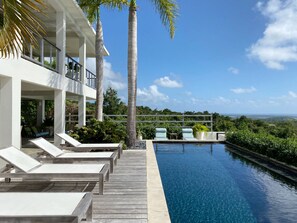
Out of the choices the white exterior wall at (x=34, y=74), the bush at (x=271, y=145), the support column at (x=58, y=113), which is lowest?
the bush at (x=271, y=145)

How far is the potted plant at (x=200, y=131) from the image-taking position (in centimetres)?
2058

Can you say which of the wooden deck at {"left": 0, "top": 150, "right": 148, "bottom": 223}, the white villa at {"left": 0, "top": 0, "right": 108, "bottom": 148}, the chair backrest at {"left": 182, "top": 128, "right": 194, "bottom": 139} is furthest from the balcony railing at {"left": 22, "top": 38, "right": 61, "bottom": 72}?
the chair backrest at {"left": 182, "top": 128, "right": 194, "bottom": 139}

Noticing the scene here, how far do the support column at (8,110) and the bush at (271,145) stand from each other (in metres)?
8.93

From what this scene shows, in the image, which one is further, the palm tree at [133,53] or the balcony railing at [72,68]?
the balcony railing at [72,68]

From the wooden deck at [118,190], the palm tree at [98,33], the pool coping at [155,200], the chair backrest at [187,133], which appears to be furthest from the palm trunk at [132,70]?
the chair backrest at [187,133]

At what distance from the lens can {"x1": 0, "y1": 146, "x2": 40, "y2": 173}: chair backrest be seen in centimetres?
592

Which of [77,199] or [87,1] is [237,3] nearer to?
[87,1]

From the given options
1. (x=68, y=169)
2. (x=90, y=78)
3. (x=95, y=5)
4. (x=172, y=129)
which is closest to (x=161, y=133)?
(x=172, y=129)

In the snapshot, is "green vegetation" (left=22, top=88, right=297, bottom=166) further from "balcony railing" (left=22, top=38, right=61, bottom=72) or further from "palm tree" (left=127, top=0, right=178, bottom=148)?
"balcony railing" (left=22, top=38, right=61, bottom=72)

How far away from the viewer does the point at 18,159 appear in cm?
618

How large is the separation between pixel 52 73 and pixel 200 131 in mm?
12107

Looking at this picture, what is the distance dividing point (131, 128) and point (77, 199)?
9.24 m

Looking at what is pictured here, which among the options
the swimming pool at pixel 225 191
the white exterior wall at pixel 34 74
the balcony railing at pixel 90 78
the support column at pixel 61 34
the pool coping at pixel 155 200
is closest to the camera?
the pool coping at pixel 155 200

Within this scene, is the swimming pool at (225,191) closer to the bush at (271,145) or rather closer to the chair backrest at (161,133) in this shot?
the bush at (271,145)
